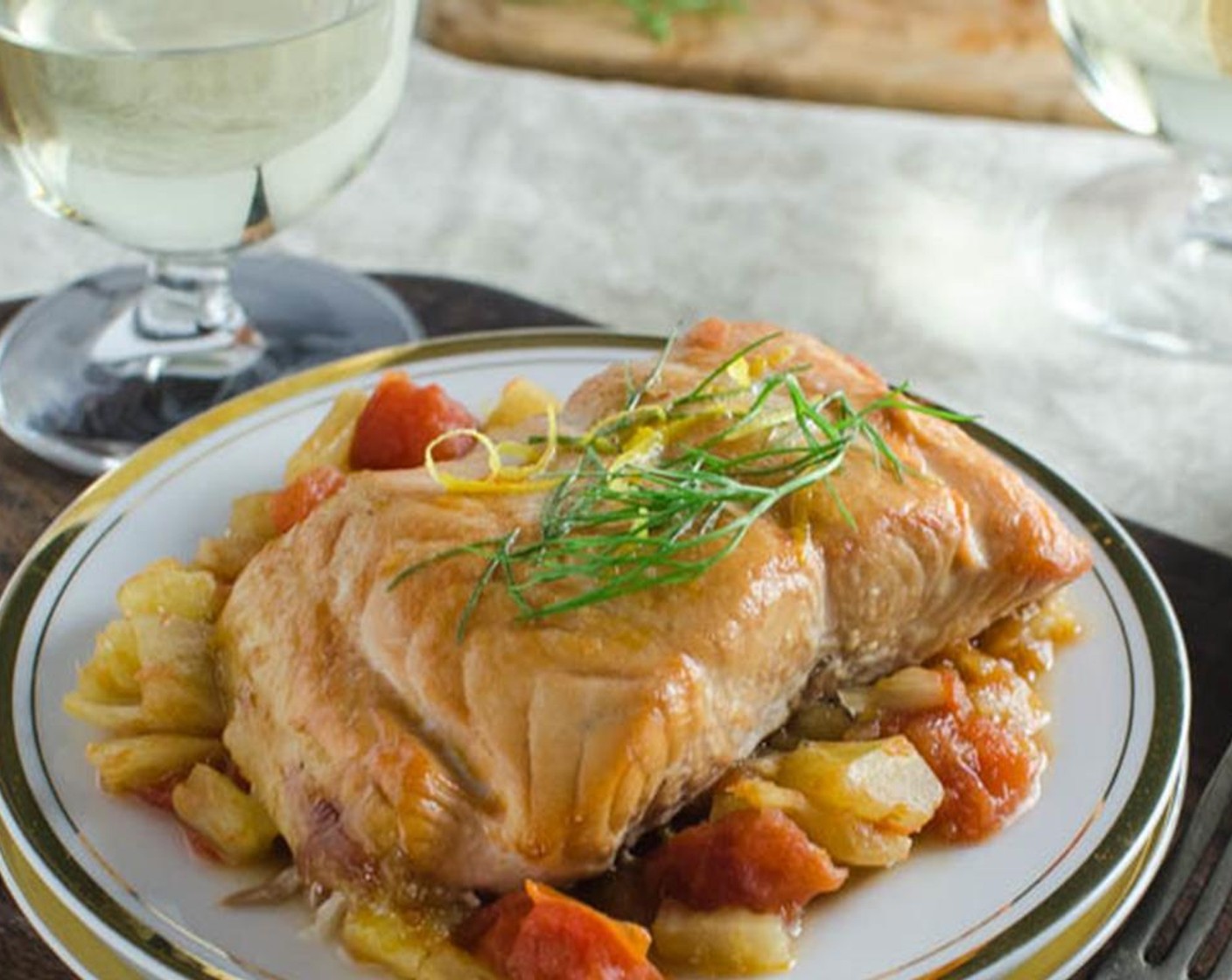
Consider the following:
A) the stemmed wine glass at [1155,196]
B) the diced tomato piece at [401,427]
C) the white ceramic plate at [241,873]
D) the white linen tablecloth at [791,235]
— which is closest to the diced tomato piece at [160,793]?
the white ceramic plate at [241,873]

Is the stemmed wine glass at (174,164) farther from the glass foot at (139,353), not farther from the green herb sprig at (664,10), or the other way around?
the green herb sprig at (664,10)

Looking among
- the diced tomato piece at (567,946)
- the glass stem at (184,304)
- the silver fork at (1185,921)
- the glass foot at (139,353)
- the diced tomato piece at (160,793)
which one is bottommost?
the glass foot at (139,353)

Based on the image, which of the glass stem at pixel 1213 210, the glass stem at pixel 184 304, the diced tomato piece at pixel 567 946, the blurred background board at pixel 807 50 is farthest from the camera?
the blurred background board at pixel 807 50

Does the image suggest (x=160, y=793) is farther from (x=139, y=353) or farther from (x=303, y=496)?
(x=139, y=353)

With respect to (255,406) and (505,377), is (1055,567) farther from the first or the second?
(255,406)

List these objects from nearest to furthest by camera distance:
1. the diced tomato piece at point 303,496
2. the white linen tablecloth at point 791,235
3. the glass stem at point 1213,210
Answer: the diced tomato piece at point 303,496 < the white linen tablecloth at point 791,235 < the glass stem at point 1213,210

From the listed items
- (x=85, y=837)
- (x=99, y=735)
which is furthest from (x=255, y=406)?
(x=85, y=837)

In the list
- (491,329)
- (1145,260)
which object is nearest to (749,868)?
Result: (491,329)
